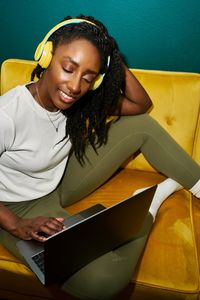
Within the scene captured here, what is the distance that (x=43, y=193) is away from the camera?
1193 millimetres

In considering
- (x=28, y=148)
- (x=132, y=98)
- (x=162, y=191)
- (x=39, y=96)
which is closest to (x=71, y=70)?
(x=39, y=96)

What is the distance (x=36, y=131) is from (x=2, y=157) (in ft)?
0.48

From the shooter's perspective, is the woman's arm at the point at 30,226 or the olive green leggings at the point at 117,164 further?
the olive green leggings at the point at 117,164

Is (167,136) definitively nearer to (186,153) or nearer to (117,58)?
(186,153)

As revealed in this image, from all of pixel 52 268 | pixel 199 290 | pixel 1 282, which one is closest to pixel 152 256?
pixel 199 290

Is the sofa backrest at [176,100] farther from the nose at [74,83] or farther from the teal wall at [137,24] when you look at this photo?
the nose at [74,83]

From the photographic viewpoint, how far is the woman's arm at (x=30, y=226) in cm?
96

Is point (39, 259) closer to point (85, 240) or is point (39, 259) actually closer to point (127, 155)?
Answer: point (85, 240)

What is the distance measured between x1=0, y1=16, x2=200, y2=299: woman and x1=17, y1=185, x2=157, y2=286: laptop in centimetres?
5

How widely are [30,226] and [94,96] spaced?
1.63 ft

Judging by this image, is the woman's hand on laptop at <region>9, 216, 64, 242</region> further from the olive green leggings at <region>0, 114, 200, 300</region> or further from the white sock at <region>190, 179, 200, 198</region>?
the white sock at <region>190, 179, 200, 198</region>

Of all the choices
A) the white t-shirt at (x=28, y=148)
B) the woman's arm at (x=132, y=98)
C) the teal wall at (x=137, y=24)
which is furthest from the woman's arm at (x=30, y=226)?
the teal wall at (x=137, y=24)

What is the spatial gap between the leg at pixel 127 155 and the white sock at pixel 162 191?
31 millimetres

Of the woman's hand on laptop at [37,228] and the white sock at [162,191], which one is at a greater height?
the woman's hand on laptop at [37,228]
